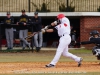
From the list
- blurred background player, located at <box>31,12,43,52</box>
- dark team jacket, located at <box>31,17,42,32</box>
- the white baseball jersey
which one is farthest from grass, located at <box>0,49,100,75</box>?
the white baseball jersey

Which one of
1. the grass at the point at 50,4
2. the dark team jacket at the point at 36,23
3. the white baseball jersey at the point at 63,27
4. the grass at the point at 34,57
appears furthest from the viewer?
the grass at the point at 50,4

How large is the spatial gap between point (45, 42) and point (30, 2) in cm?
278

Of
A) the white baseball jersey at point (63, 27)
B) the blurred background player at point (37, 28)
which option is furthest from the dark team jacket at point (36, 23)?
the white baseball jersey at point (63, 27)

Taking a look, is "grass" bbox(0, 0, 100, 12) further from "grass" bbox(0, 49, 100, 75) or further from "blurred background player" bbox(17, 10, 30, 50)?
"grass" bbox(0, 49, 100, 75)

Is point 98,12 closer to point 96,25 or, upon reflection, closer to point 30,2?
point 96,25

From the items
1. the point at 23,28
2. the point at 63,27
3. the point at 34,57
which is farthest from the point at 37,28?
the point at 63,27

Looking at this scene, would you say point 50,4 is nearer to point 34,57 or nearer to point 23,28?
point 23,28

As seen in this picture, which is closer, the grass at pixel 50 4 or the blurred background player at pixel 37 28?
the blurred background player at pixel 37 28

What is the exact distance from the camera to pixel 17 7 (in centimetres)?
3012

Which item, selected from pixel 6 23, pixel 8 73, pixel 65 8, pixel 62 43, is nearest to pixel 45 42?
pixel 65 8

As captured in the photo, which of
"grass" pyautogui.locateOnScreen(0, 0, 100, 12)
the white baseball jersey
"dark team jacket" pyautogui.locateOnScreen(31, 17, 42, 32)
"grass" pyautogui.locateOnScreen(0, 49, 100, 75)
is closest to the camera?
the white baseball jersey

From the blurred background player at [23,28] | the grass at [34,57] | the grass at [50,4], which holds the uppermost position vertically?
the grass at [50,4]

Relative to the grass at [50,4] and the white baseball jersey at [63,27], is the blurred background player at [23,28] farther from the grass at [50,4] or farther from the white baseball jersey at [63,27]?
the white baseball jersey at [63,27]

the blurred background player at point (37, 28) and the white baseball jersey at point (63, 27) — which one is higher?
the white baseball jersey at point (63, 27)
